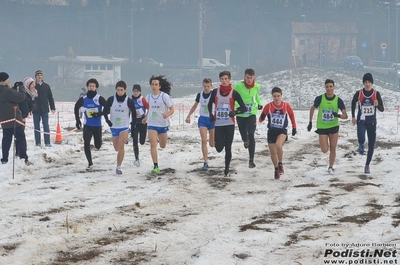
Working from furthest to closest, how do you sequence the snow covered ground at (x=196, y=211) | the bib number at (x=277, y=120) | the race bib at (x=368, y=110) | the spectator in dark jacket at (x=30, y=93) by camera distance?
the spectator in dark jacket at (x=30, y=93), the race bib at (x=368, y=110), the bib number at (x=277, y=120), the snow covered ground at (x=196, y=211)

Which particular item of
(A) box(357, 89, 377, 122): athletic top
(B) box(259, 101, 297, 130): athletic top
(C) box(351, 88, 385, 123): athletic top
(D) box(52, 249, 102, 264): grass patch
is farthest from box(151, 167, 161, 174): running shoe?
(D) box(52, 249, 102, 264): grass patch

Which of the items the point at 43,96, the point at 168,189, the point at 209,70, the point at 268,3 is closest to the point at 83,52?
the point at 209,70

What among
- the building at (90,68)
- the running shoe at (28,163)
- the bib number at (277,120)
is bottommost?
the running shoe at (28,163)

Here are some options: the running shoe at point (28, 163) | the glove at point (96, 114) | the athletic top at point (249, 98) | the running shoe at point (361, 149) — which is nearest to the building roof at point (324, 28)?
the running shoe at point (361, 149)

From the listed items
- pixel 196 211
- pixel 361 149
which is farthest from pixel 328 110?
pixel 196 211

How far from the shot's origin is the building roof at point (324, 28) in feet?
299

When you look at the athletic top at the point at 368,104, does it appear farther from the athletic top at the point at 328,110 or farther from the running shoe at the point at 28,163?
the running shoe at the point at 28,163

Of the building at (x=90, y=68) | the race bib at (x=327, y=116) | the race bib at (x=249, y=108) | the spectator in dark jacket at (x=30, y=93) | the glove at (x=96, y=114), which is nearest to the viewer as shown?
the race bib at (x=327, y=116)

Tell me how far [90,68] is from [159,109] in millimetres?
77680

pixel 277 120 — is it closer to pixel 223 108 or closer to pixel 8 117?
pixel 223 108

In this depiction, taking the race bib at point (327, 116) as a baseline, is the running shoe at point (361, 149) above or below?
below

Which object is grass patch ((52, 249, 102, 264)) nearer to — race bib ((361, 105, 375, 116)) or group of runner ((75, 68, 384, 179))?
group of runner ((75, 68, 384, 179))

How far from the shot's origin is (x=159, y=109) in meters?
14.1

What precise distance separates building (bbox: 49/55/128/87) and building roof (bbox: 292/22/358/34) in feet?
73.6
